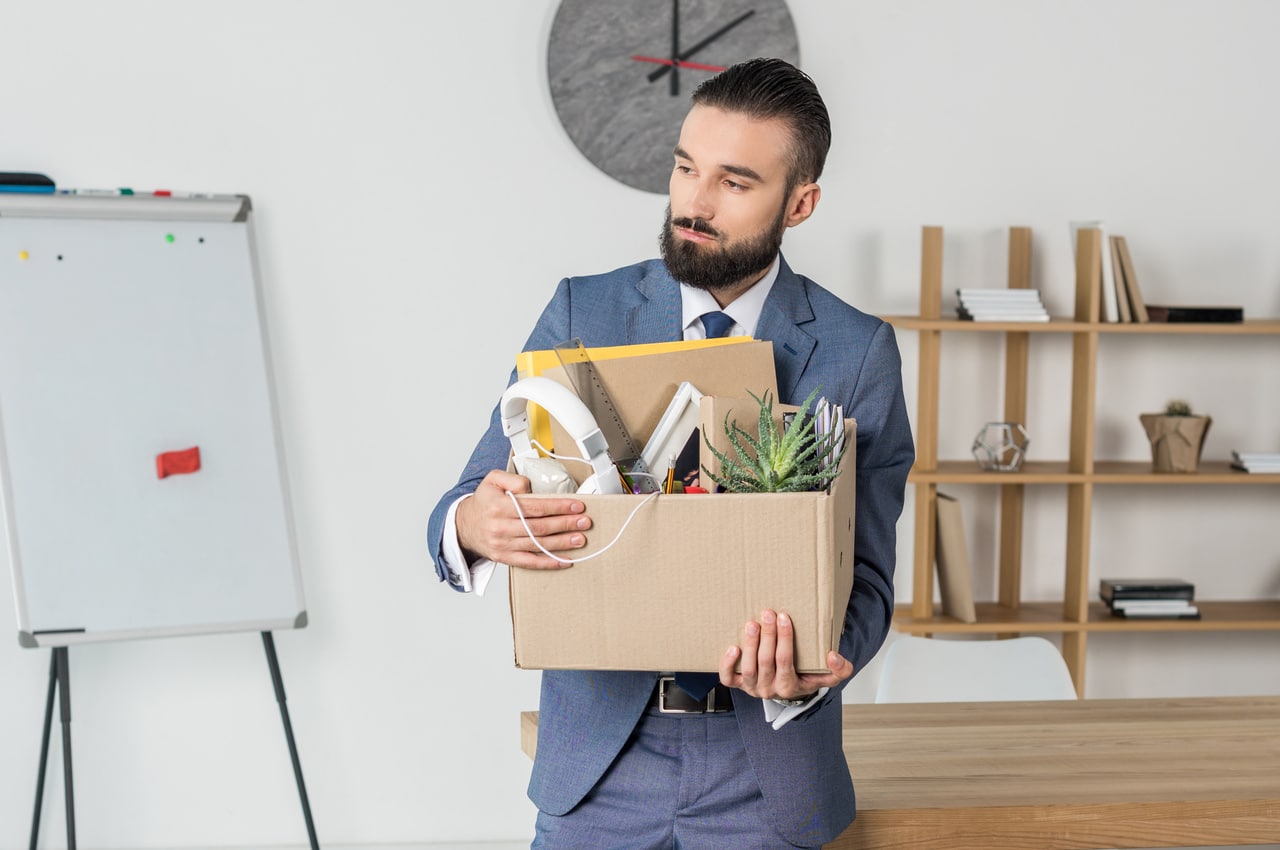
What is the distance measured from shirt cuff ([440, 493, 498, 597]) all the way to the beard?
364 millimetres

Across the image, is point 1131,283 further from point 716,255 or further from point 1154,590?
point 716,255

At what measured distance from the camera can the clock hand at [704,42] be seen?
3.02 m

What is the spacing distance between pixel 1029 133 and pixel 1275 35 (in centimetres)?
75

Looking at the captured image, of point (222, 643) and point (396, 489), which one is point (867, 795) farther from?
point (222, 643)

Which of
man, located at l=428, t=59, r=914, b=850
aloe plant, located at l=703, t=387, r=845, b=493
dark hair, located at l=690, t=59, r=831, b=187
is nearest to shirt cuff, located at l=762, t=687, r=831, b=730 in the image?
man, located at l=428, t=59, r=914, b=850

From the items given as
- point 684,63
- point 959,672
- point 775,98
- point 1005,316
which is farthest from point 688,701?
point 684,63

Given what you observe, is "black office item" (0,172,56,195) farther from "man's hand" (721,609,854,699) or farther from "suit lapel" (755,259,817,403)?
"man's hand" (721,609,854,699)

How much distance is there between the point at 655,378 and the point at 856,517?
338 millimetres

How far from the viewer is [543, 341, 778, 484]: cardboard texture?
1097 mm

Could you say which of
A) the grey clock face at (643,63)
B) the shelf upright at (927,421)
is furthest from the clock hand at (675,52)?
the shelf upright at (927,421)

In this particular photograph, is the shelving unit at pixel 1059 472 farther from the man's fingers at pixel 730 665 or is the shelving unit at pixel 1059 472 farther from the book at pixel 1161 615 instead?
the man's fingers at pixel 730 665

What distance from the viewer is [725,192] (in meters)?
1.27

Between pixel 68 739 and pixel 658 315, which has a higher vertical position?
pixel 658 315

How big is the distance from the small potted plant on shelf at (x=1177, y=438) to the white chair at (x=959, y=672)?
96 centimetres
